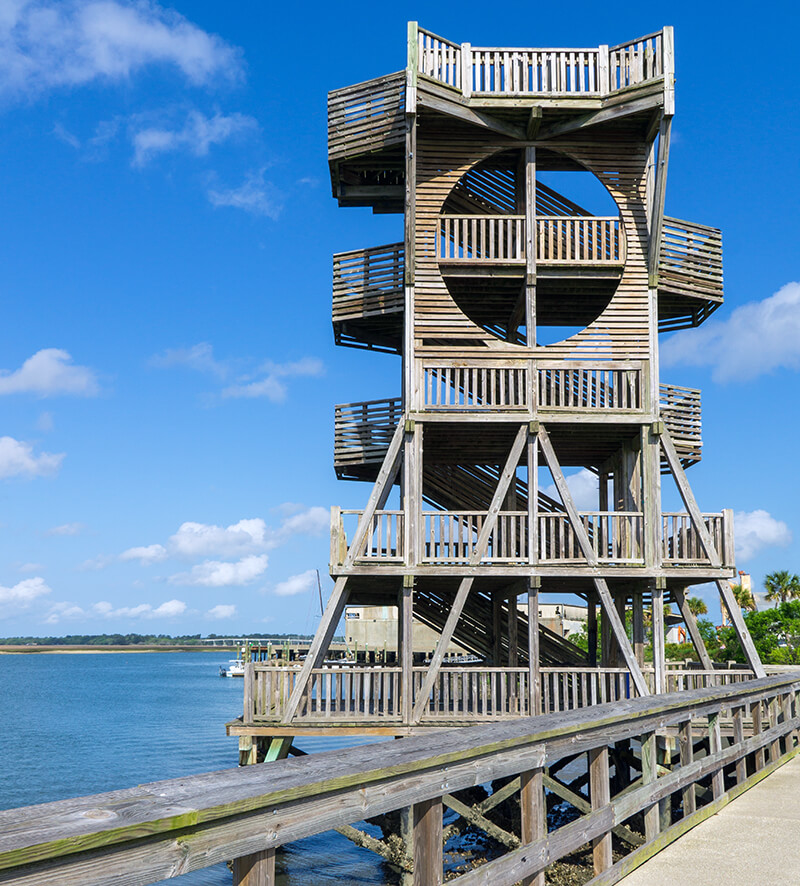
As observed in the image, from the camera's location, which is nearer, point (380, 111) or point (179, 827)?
point (179, 827)

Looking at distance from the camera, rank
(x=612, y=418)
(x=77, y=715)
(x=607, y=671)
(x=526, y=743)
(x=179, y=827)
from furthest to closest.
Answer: (x=77, y=715) < (x=612, y=418) < (x=607, y=671) < (x=526, y=743) < (x=179, y=827)

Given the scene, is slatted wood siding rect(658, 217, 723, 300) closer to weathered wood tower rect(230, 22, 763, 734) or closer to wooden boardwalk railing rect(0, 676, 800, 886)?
weathered wood tower rect(230, 22, 763, 734)

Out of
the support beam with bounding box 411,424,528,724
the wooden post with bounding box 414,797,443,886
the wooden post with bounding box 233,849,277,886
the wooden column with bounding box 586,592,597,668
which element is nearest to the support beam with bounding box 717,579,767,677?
the wooden column with bounding box 586,592,597,668

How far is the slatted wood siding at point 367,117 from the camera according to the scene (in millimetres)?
22672

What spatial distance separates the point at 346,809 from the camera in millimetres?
3854

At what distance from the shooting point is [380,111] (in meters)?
23.0

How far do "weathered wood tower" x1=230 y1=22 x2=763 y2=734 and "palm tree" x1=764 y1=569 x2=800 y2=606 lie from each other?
50.3m

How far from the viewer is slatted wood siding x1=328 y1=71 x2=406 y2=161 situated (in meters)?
22.7

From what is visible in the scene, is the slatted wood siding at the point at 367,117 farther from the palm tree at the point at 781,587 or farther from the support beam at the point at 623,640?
the palm tree at the point at 781,587

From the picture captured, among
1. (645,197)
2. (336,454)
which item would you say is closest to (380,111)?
(645,197)

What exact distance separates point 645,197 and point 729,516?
7378 millimetres

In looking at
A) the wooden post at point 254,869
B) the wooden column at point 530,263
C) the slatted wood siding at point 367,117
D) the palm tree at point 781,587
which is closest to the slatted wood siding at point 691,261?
the wooden column at point 530,263

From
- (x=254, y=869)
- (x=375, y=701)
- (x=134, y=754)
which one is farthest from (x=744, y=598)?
(x=254, y=869)

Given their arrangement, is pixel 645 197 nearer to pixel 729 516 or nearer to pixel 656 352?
pixel 656 352
